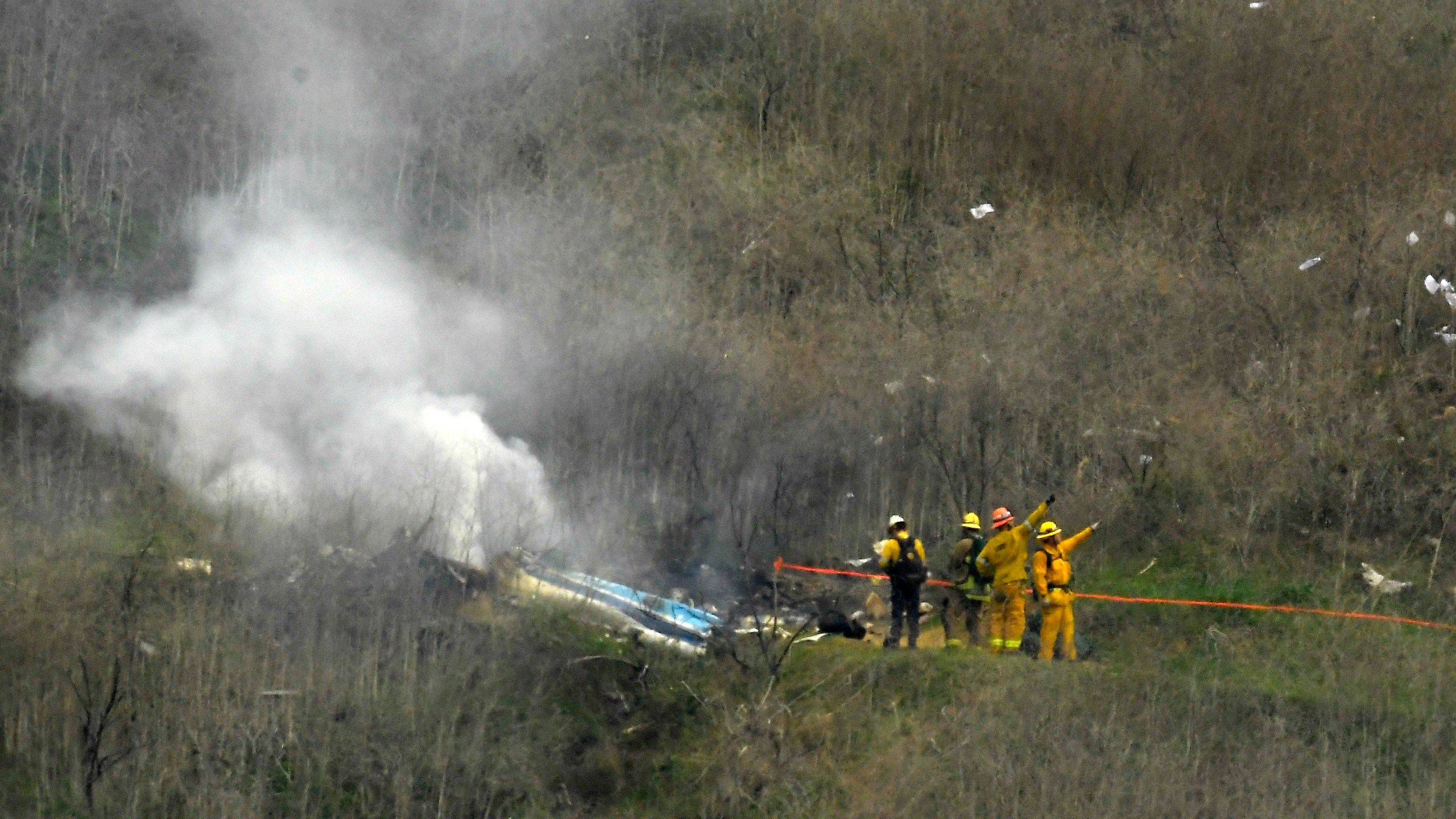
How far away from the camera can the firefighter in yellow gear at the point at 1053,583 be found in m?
14.3

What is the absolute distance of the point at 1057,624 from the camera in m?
14.6

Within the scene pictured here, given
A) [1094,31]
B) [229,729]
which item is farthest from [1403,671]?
[1094,31]

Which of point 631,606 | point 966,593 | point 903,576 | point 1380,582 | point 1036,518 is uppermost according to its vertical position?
point 1036,518

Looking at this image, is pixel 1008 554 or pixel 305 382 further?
pixel 305 382

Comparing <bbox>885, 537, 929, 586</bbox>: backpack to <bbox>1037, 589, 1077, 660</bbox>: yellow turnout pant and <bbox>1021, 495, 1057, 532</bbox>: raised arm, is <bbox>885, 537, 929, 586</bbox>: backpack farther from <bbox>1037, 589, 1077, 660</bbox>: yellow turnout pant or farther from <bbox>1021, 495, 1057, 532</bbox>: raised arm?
<bbox>1037, 589, 1077, 660</bbox>: yellow turnout pant

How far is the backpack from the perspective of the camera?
14.7 meters

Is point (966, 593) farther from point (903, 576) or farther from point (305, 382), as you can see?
point (305, 382)

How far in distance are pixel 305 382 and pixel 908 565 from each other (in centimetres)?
718

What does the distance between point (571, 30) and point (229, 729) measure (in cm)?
1276

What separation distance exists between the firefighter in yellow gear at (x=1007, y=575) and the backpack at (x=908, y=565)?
0.47 meters

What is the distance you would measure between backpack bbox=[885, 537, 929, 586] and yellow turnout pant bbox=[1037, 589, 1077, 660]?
102cm

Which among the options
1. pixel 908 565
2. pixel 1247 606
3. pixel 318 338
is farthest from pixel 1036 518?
pixel 318 338

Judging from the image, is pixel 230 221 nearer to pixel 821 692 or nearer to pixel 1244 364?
pixel 821 692

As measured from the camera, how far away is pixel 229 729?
47.6 ft
